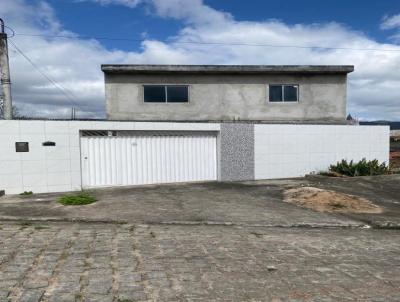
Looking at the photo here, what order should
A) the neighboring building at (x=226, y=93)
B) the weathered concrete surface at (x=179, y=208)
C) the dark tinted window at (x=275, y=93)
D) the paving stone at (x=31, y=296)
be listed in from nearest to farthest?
the paving stone at (x=31, y=296) < the weathered concrete surface at (x=179, y=208) < the neighboring building at (x=226, y=93) < the dark tinted window at (x=275, y=93)

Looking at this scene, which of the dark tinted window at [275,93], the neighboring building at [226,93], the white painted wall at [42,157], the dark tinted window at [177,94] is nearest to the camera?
the white painted wall at [42,157]

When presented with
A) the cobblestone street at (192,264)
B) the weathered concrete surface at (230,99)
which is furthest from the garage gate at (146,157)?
the cobblestone street at (192,264)

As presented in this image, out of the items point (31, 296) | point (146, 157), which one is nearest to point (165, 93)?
point (146, 157)

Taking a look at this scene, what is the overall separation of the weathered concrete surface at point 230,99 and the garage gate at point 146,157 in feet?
8.25

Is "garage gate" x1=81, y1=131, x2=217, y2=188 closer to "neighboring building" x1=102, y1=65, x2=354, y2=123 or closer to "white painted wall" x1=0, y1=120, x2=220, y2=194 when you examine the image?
"white painted wall" x1=0, y1=120, x2=220, y2=194

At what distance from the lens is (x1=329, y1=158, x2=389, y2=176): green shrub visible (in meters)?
14.5

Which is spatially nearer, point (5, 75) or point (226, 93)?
point (5, 75)

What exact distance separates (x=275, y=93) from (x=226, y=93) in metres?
2.17

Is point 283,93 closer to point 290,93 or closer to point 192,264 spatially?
point 290,93

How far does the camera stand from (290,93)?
650 inches

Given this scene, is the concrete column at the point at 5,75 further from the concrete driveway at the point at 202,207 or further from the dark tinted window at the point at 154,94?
the dark tinted window at the point at 154,94

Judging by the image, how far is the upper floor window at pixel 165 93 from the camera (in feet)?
Result: 51.4

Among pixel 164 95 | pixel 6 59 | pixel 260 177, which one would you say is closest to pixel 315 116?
pixel 260 177

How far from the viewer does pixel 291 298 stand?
3.94m
